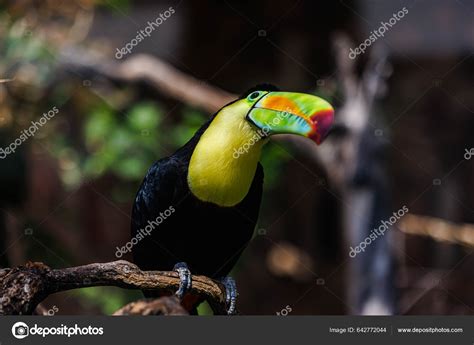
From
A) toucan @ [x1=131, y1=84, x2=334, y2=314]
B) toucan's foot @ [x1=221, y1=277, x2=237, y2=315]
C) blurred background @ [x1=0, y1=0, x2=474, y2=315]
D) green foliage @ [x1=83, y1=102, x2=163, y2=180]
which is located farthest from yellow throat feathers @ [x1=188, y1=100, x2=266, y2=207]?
green foliage @ [x1=83, y1=102, x2=163, y2=180]

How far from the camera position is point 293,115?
1.89m

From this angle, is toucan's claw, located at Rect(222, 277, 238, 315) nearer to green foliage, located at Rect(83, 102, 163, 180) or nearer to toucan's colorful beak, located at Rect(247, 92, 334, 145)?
toucan's colorful beak, located at Rect(247, 92, 334, 145)

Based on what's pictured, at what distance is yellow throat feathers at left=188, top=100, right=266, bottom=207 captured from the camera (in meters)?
1.93

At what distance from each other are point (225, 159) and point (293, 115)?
214 mm

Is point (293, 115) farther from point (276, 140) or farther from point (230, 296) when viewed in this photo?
point (276, 140)

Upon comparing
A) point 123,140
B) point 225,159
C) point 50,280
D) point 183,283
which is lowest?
point 50,280

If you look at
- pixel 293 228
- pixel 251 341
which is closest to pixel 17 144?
pixel 251 341

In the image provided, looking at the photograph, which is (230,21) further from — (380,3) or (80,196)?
(80,196)

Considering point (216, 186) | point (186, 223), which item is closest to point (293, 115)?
point (216, 186)

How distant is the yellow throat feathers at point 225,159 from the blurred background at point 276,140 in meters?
0.84

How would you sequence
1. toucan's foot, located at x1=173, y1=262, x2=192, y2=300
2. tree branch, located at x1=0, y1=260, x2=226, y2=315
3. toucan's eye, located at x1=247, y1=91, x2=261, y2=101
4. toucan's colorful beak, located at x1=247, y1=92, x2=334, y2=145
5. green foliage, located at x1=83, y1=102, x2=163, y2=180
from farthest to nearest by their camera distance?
green foliage, located at x1=83, y1=102, x2=163, y2=180, toucan's eye, located at x1=247, y1=91, x2=261, y2=101, toucan's colorful beak, located at x1=247, y1=92, x2=334, y2=145, toucan's foot, located at x1=173, y1=262, x2=192, y2=300, tree branch, located at x1=0, y1=260, x2=226, y2=315

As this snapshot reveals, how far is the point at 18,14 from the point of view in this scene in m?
2.91

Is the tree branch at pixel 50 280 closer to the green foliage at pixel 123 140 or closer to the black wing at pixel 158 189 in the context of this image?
the black wing at pixel 158 189

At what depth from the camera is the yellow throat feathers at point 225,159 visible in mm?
1929
